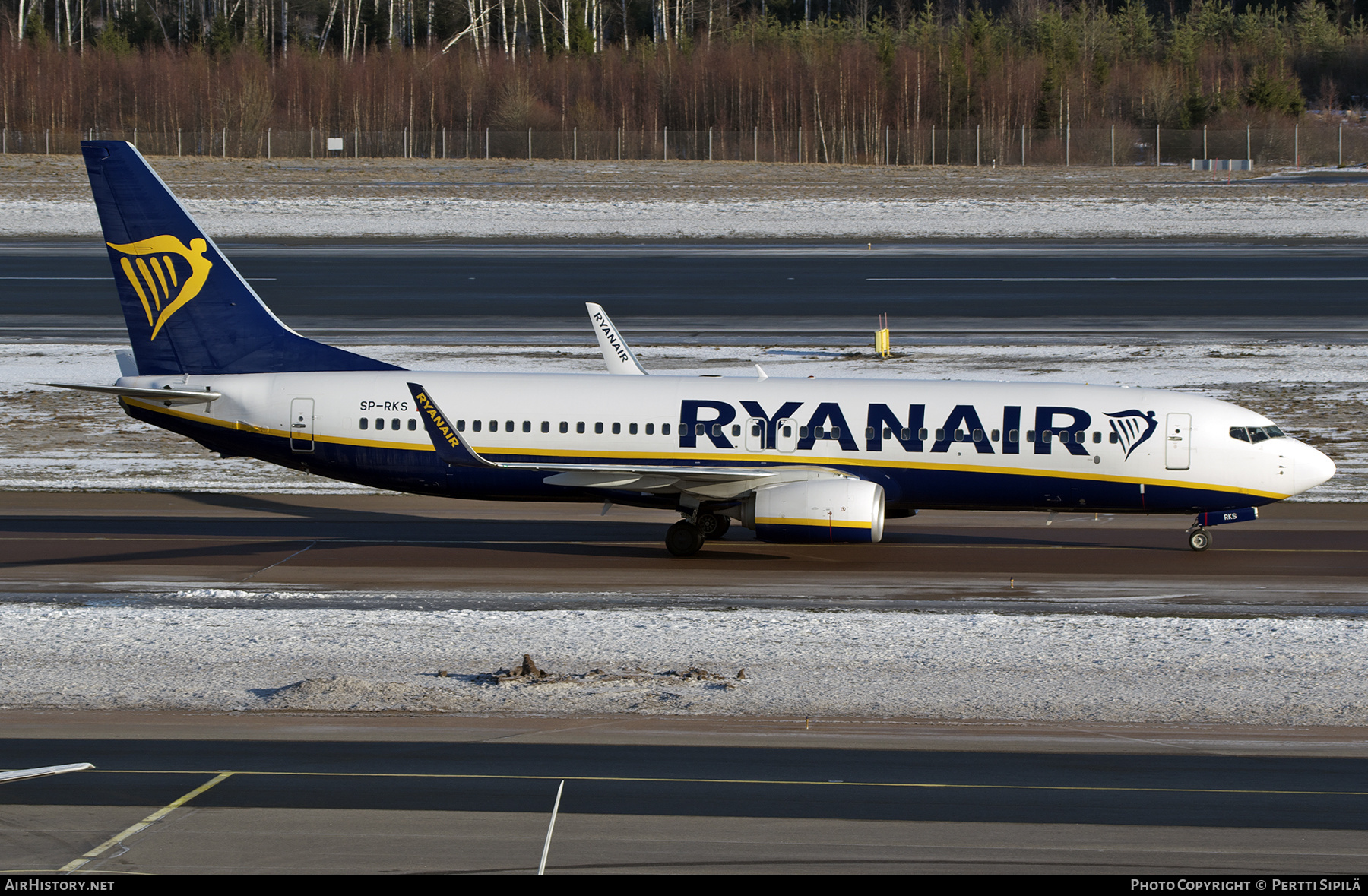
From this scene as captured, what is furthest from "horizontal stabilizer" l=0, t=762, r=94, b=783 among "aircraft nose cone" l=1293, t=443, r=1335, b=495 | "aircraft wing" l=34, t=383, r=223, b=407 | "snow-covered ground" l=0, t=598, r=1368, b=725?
"aircraft nose cone" l=1293, t=443, r=1335, b=495

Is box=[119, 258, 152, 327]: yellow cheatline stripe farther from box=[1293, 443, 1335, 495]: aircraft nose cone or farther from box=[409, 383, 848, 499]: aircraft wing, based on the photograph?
box=[1293, 443, 1335, 495]: aircraft nose cone

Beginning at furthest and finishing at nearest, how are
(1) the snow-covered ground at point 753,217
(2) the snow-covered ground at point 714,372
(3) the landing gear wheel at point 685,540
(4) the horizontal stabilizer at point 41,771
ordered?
(1) the snow-covered ground at point 753,217 → (2) the snow-covered ground at point 714,372 → (3) the landing gear wheel at point 685,540 → (4) the horizontal stabilizer at point 41,771

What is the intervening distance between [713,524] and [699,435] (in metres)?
1.92

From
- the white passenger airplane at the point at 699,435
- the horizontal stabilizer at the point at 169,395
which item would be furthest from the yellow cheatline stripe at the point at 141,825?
the horizontal stabilizer at the point at 169,395

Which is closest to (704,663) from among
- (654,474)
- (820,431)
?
(654,474)

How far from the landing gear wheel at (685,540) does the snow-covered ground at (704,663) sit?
490 centimetres

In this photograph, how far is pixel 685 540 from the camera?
2866cm

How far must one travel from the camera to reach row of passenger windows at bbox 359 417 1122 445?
2792cm

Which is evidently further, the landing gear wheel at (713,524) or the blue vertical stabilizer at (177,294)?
the blue vertical stabilizer at (177,294)

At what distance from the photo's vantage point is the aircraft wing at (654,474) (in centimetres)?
2731

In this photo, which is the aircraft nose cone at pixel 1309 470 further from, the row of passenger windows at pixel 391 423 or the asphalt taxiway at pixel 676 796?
the row of passenger windows at pixel 391 423

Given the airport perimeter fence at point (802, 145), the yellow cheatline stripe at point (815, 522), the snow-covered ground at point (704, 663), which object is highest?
the airport perimeter fence at point (802, 145)

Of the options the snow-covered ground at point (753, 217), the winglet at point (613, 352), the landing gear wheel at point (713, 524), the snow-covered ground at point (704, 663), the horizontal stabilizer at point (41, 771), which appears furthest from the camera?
the snow-covered ground at point (753, 217)

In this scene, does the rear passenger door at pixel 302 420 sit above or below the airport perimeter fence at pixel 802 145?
below
